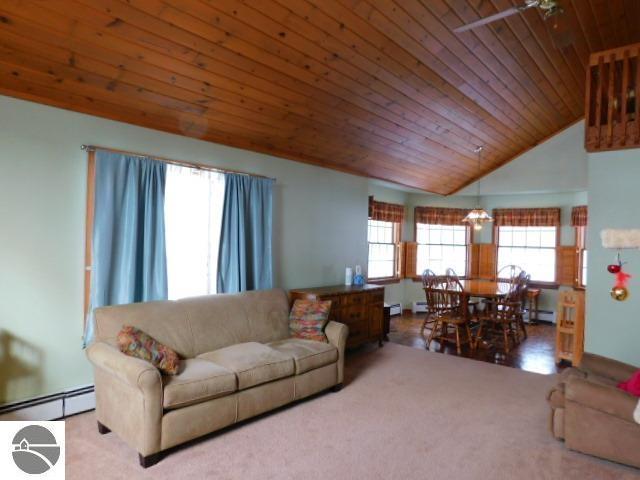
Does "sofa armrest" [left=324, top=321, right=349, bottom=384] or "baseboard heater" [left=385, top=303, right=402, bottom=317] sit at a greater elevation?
"sofa armrest" [left=324, top=321, right=349, bottom=384]

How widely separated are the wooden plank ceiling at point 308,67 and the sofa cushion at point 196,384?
211 centimetres

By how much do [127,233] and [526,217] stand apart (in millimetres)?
7036

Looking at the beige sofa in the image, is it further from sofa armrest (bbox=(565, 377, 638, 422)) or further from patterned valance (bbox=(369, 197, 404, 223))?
patterned valance (bbox=(369, 197, 404, 223))

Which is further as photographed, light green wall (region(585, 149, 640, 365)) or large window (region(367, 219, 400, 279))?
large window (region(367, 219, 400, 279))

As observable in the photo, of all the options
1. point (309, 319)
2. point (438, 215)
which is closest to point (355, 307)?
point (309, 319)

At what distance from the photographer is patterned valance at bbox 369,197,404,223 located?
715cm

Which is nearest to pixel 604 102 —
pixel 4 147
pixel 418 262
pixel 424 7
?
pixel 424 7

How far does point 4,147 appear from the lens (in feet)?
9.66

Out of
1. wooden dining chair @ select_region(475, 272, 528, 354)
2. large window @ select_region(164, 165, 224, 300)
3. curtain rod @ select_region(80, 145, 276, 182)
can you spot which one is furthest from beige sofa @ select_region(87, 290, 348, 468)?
wooden dining chair @ select_region(475, 272, 528, 354)

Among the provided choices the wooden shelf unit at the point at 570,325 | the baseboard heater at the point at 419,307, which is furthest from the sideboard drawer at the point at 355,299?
the baseboard heater at the point at 419,307

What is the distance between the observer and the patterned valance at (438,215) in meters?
8.26

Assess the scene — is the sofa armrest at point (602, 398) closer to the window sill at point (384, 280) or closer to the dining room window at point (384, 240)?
the dining room window at point (384, 240)

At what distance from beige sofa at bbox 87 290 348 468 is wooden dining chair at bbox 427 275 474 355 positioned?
2261mm

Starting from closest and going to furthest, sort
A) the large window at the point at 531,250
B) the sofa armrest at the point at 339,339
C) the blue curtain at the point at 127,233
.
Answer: the blue curtain at the point at 127,233 → the sofa armrest at the point at 339,339 → the large window at the point at 531,250
